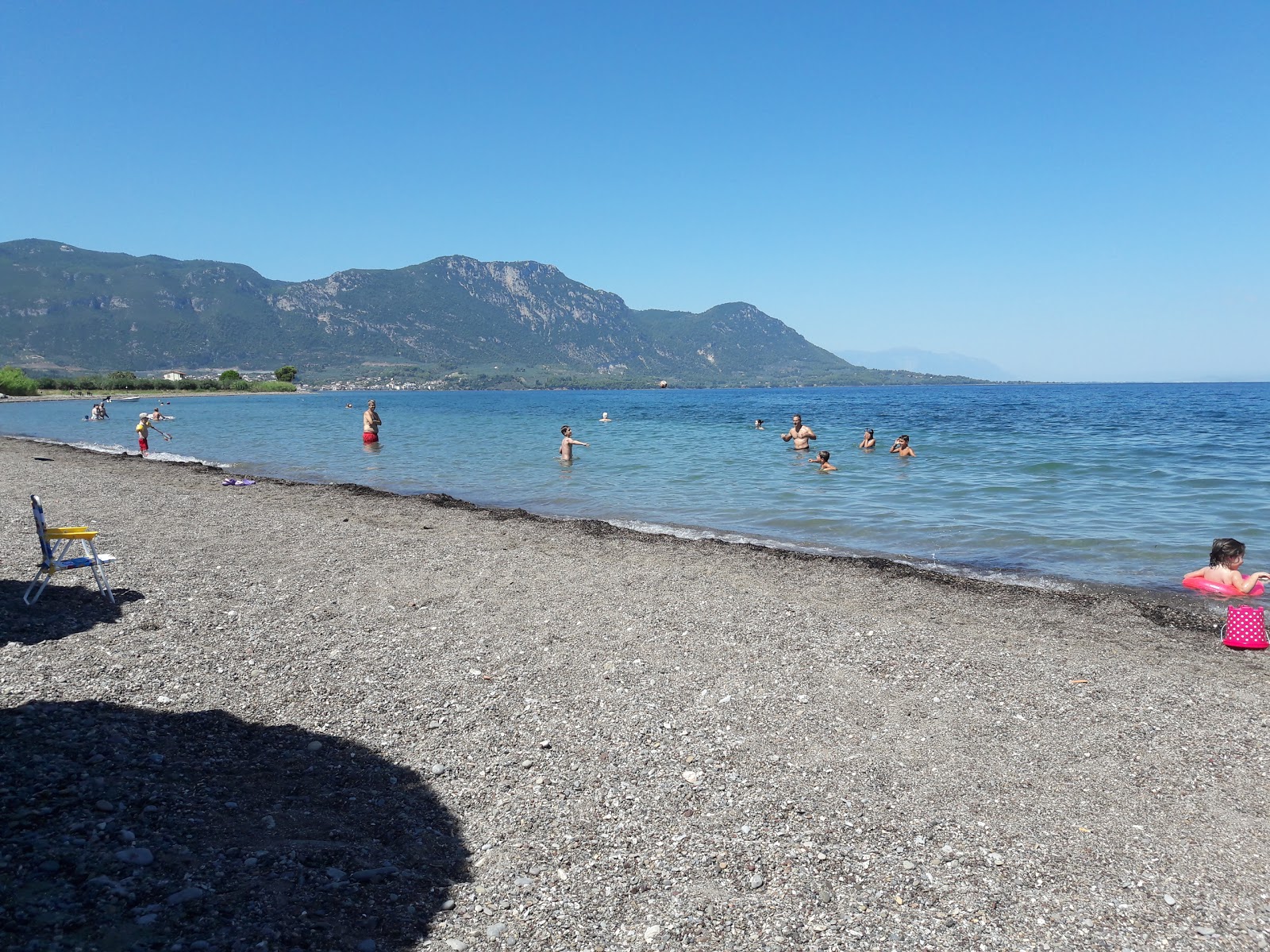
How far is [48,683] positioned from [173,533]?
7.54 m

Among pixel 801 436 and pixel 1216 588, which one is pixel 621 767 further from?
pixel 801 436

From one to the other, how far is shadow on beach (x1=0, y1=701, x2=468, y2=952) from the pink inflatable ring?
1063 centimetres

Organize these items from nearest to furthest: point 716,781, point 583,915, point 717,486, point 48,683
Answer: point 583,915, point 716,781, point 48,683, point 717,486

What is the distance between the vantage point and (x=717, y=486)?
2131 cm

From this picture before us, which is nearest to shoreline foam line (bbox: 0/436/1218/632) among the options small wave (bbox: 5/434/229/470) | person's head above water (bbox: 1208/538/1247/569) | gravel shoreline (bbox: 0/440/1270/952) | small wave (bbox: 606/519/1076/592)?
small wave (bbox: 606/519/1076/592)

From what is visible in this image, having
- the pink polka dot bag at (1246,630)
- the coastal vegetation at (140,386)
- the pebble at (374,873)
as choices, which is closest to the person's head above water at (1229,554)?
the pink polka dot bag at (1246,630)

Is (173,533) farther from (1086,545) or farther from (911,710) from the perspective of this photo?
(1086,545)

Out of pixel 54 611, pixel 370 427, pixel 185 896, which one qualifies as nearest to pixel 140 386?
pixel 370 427

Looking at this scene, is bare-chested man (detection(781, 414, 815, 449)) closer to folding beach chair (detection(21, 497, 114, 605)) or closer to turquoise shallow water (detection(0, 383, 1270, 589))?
turquoise shallow water (detection(0, 383, 1270, 589))

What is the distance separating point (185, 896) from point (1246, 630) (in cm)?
971

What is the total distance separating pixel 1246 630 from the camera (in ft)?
26.1

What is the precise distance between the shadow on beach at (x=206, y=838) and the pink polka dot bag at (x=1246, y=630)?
826cm

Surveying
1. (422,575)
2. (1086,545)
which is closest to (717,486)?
(1086,545)

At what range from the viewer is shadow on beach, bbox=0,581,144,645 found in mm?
7523
